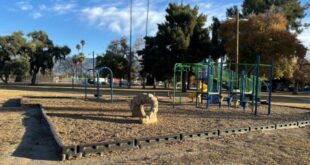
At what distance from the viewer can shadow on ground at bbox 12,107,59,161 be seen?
7592 mm

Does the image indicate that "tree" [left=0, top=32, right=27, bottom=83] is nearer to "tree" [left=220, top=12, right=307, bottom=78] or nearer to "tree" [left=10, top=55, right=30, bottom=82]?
"tree" [left=10, top=55, right=30, bottom=82]

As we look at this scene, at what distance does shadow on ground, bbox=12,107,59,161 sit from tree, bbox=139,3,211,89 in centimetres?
3575

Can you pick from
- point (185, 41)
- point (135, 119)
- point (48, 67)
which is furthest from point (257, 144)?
point (48, 67)

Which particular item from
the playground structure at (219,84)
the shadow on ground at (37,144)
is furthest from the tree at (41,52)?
the shadow on ground at (37,144)

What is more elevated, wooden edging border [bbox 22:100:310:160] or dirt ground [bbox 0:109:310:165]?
wooden edging border [bbox 22:100:310:160]

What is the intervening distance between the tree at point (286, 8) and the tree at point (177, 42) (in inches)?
388

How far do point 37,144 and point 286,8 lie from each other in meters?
52.8

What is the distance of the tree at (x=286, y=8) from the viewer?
2188 inches

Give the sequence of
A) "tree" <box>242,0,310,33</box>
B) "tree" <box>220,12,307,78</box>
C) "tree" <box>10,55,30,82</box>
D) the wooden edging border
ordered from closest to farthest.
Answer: the wooden edging border
"tree" <box>220,12,307,78</box>
"tree" <box>242,0,310,33</box>
"tree" <box>10,55,30,82</box>

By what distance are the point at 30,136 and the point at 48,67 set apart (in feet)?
197

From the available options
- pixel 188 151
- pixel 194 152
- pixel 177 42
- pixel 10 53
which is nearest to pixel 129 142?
pixel 188 151

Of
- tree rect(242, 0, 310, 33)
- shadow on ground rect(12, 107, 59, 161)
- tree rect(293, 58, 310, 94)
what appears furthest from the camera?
tree rect(293, 58, 310, 94)

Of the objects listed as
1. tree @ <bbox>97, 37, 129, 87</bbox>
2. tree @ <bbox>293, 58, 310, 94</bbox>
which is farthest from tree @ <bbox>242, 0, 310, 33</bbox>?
tree @ <bbox>97, 37, 129, 87</bbox>

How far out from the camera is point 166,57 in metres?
47.4
